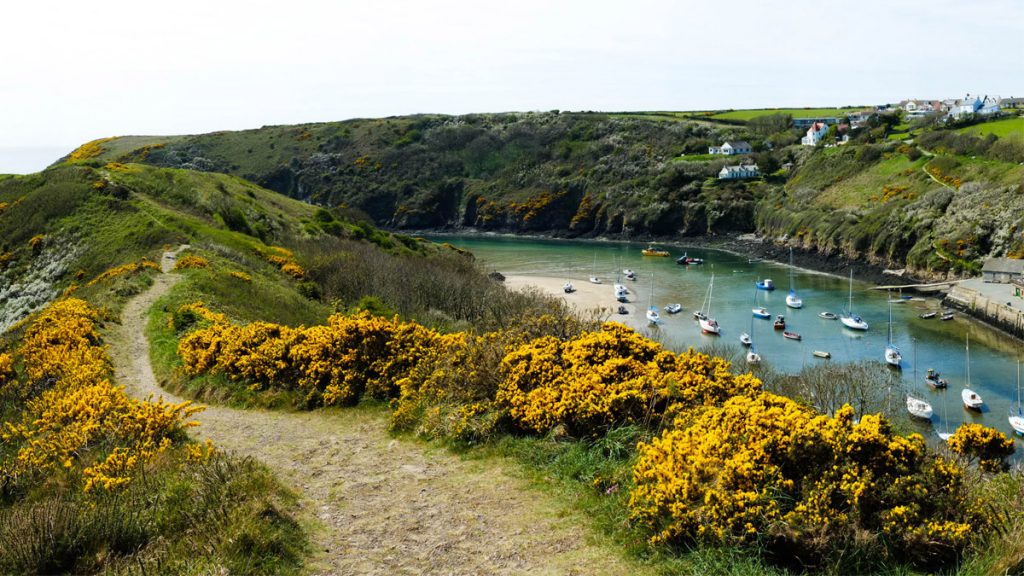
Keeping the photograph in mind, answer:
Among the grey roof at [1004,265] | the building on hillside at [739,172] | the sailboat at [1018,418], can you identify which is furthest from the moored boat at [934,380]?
the building on hillside at [739,172]

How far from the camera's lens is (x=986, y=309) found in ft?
193

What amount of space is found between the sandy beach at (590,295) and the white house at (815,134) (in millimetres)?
81541

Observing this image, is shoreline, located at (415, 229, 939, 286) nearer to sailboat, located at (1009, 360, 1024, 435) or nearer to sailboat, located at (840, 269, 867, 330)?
sailboat, located at (840, 269, 867, 330)

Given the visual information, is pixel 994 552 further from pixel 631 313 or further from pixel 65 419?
pixel 631 313

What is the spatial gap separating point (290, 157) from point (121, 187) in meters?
128

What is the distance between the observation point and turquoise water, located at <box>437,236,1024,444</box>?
44.2 metres

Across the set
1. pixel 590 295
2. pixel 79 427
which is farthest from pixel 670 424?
pixel 590 295

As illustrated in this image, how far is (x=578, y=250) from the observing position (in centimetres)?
11469

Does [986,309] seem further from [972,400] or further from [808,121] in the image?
[808,121]

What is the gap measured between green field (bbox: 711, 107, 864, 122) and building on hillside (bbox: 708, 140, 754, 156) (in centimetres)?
3147

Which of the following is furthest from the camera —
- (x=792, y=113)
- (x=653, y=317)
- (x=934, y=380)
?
(x=792, y=113)

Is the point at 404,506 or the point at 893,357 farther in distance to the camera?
the point at 893,357

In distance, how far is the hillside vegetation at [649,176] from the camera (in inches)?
3290

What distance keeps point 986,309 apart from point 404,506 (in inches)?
2572
